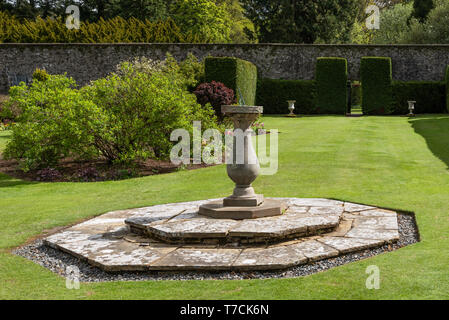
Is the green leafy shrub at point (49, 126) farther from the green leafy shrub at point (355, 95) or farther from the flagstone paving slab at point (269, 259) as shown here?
the green leafy shrub at point (355, 95)

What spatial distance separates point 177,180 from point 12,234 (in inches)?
174

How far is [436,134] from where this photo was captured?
1644 cm

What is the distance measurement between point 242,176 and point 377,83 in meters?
21.8

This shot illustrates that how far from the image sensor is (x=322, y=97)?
26672 millimetres

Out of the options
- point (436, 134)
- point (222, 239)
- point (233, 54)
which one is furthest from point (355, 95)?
point (222, 239)

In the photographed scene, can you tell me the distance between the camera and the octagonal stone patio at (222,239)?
475 cm

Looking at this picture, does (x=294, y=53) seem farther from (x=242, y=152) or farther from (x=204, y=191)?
(x=242, y=152)

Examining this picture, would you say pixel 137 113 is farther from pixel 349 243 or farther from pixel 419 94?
pixel 419 94

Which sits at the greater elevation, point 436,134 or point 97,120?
point 97,120

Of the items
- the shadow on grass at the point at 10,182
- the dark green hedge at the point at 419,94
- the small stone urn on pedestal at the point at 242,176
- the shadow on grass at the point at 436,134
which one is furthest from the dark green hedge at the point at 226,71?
the small stone urn on pedestal at the point at 242,176

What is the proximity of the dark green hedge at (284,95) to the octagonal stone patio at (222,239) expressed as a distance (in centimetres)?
2092

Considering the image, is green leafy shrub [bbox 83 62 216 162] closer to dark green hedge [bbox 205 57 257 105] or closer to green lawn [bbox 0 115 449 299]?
green lawn [bbox 0 115 449 299]

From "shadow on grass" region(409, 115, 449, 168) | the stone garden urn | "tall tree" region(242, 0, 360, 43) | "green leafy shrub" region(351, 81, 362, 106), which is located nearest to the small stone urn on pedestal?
the stone garden urn

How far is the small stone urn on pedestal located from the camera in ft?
19.7
